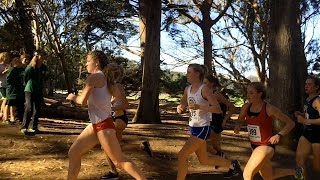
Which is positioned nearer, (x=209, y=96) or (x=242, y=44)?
(x=209, y=96)

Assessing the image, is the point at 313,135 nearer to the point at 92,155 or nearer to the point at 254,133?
the point at 254,133

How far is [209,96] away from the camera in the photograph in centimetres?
597

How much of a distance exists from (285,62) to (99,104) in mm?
5438

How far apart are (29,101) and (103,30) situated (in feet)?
57.1

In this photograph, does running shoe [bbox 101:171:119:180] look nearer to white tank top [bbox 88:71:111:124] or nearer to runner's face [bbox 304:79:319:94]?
white tank top [bbox 88:71:111:124]

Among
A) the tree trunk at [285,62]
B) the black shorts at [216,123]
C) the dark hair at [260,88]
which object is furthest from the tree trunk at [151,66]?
the dark hair at [260,88]

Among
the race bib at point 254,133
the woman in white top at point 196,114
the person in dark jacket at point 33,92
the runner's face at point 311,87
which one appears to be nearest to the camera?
the race bib at point 254,133

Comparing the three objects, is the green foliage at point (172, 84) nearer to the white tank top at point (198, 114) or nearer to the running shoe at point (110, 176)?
the running shoe at point (110, 176)

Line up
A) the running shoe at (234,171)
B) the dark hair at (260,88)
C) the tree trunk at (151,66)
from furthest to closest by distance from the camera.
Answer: the tree trunk at (151,66) → the running shoe at (234,171) → the dark hair at (260,88)

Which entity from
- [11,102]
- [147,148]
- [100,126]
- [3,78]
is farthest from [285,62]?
[3,78]

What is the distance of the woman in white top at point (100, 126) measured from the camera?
17.4 feet

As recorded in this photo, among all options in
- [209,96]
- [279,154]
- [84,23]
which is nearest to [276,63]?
[279,154]

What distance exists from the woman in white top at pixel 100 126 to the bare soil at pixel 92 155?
157cm

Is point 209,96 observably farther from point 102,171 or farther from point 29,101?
point 29,101
